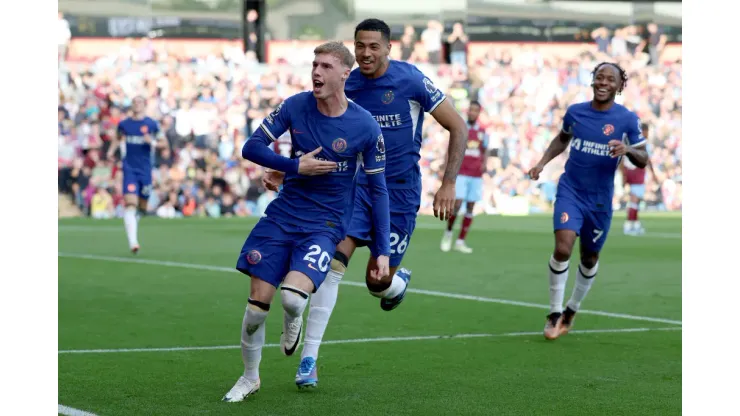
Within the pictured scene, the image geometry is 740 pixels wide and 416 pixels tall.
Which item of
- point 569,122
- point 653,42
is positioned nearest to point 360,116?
point 569,122

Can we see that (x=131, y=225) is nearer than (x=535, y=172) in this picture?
No

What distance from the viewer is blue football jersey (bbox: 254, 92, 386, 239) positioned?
20.8ft

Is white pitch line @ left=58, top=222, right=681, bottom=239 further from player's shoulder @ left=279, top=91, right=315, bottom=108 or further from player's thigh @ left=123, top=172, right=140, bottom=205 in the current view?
player's shoulder @ left=279, top=91, right=315, bottom=108

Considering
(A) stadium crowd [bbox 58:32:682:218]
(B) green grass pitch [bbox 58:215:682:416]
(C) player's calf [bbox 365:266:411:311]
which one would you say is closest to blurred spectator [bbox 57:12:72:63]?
(A) stadium crowd [bbox 58:32:682:218]

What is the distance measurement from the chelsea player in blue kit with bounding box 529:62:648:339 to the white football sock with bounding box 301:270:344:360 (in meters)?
2.75

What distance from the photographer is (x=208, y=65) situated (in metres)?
30.6

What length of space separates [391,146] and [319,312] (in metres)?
1.27

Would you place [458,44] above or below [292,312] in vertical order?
above

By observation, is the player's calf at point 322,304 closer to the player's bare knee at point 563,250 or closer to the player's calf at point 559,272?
the player's calf at point 559,272

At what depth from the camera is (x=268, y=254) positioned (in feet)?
20.5

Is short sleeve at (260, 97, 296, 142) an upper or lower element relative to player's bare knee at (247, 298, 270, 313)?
upper

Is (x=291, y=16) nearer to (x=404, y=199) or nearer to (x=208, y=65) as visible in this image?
(x=208, y=65)

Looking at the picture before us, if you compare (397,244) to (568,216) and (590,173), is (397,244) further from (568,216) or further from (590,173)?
(590,173)

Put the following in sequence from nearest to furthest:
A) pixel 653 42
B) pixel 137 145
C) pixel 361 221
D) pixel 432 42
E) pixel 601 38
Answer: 1. pixel 361 221
2. pixel 137 145
3. pixel 432 42
4. pixel 601 38
5. pixel 653 42
